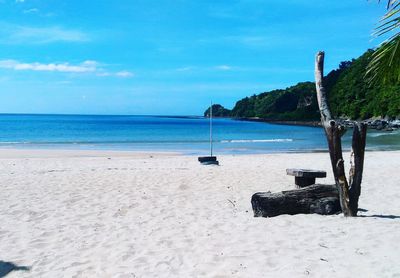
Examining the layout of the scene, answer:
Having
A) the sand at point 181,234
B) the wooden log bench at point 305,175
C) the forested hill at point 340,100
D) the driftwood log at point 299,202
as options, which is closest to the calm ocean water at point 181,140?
the forested hill at point 340,100

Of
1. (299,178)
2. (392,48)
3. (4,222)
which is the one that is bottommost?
(4,222)

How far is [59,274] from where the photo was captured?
4781 millimetres

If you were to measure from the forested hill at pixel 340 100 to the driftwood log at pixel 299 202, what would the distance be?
17146 millimetres

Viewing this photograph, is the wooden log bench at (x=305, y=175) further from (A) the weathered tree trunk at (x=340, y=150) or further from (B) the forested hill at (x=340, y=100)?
(B) the forested hill at (x=340, y=100)

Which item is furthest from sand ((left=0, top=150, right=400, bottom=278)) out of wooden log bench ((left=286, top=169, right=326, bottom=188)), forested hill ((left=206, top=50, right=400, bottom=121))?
forested hill ((left=206, top=50, right=400, bottom=121))

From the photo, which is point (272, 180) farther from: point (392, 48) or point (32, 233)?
point (392, 48)

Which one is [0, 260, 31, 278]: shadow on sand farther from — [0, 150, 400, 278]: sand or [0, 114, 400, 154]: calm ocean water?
[0, 114, 400, 154]: calm ocean water

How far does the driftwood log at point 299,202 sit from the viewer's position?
7277mm

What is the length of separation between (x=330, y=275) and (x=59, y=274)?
289 centimetres

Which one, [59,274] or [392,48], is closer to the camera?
[392,48]

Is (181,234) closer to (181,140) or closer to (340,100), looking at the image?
(181,140)

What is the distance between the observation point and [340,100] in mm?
99312

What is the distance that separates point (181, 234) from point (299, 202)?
2264 mm

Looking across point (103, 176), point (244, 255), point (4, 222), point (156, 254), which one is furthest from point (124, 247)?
point (103, 176)
